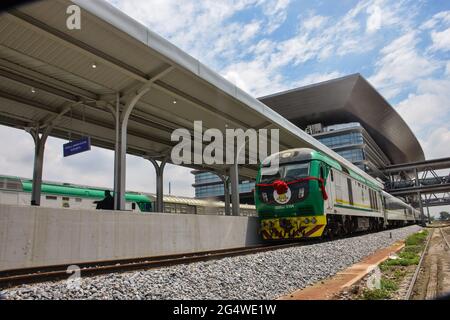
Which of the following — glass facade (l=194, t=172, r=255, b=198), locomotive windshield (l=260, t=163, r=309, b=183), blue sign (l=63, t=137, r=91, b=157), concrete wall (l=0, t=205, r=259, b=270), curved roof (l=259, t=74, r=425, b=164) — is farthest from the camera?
glass facade (l=194, t=172, r=255, b=198)

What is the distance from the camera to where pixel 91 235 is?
9000 mm

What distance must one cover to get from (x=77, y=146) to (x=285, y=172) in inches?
322

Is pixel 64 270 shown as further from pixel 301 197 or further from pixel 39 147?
pixel 39 147

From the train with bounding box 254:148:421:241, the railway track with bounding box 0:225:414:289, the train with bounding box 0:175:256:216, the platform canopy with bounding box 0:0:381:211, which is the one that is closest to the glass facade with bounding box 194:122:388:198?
the train with bounding box 0:175:256:216

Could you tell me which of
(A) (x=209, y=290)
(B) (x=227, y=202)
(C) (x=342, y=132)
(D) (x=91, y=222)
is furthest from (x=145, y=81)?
(C) (x=342, y=132)

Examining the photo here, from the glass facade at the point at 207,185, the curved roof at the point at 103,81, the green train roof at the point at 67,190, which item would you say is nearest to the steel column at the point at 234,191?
the curved roof at the point at 103,81

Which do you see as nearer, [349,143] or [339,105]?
[349,143]

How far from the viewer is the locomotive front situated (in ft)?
41.4

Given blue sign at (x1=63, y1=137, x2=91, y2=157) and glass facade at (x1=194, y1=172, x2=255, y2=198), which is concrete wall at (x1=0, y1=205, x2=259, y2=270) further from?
glass facade at (x1=194, y1=172, x2=255, y2=198)

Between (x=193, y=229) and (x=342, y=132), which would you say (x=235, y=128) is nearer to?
(x=193, y=229)

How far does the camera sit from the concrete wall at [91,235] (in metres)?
7.39

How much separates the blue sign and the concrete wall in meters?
4.21

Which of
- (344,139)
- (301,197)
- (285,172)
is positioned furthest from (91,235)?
(344,139)
